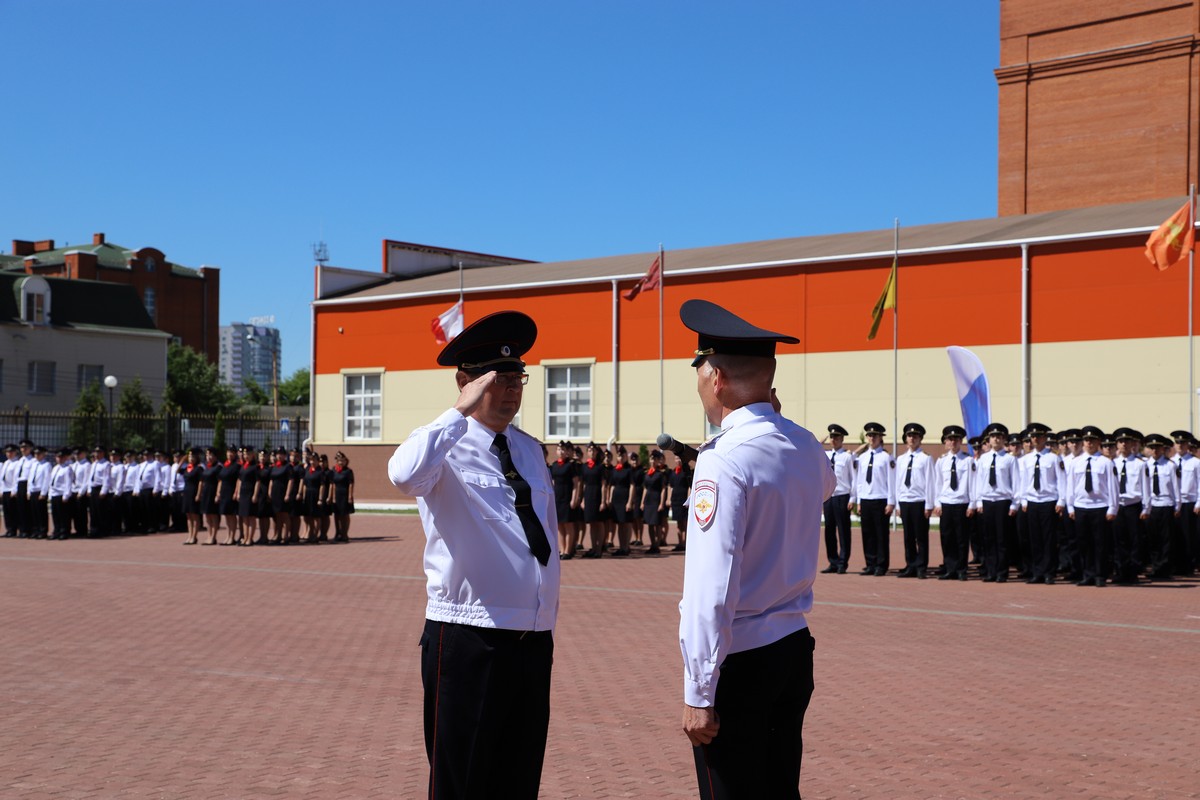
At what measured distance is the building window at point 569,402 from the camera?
37.8 m

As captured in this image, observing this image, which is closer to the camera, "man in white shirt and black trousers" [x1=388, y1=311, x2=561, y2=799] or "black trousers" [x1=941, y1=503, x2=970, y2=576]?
"man in white shirt and black trousers" [x1=388, y1=311, x2=561, y2=799]

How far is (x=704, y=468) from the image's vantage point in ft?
12.8

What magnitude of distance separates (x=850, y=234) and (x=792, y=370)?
244 inches

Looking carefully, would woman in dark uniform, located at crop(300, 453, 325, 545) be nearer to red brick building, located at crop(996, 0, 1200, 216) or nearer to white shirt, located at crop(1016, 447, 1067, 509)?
white shirt, located at crop(1016, 447, 1067, 509)

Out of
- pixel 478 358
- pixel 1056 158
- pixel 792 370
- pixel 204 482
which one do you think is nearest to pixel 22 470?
pixel 204 482

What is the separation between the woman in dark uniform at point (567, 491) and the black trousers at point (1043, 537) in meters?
7.49

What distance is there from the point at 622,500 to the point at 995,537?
6.88 meters

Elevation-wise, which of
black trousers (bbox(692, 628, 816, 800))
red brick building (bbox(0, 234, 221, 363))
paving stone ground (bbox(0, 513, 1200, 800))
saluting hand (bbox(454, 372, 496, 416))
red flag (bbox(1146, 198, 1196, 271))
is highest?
red brick building (bbox(0, 234, 221, 363))

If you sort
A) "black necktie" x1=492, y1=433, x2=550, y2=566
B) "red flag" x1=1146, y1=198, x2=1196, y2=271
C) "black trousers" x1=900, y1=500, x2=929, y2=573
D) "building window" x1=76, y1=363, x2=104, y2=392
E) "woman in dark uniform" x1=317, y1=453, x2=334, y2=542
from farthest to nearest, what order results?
"building window" x1=76, y1=363, x2=104, y2=392 < "woman in dark uniform" x1=317, y1=453, x2=334, y2=542 < "red flag" x1=1146, y1=198, x2=1196, y2=271 < "black trousers" x1=900, y1=500, x2=929, y2=573 < "black necktie" x1=492, y1=433, x2=550, y2=566

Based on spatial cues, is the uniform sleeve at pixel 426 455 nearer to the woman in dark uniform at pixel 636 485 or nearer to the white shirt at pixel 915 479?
the white shirt at pixel 915 479

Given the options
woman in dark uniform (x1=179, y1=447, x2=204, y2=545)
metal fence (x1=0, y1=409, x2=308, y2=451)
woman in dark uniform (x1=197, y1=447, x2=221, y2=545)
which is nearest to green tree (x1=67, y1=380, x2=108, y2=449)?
metal fence (x1=0, y1=409, x2=308, y2=451)

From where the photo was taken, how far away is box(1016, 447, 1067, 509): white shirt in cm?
1759

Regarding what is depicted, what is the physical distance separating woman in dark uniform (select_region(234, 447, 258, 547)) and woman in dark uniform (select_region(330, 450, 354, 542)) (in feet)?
5.23

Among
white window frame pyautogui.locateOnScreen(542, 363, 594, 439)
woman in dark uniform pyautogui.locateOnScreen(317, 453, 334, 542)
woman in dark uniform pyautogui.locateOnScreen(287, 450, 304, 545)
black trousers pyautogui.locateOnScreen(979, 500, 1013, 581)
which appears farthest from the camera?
white window frame pyautogui.locateOnScreen(542, 363, 594, 439)
